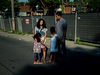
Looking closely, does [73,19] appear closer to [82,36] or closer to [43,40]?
[82,36]

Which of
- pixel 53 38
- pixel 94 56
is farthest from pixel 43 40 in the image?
pixel 94 56

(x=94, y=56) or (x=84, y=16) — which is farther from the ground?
(x=84, y=16)

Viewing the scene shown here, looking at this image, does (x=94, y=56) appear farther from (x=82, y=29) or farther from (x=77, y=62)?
(x=82, y=29)

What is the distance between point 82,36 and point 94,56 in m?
3.53

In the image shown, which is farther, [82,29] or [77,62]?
[82,29]

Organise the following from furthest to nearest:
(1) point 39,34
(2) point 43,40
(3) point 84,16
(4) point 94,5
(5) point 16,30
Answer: (4) point 94,5 < (5) point 16,30 < (3) point 84,16 < (2) point 43,40 < (1) point 39,34

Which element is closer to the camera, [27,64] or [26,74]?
[26,74]

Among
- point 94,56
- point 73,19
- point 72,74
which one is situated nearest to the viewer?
point 72,74

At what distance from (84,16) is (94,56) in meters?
3.86

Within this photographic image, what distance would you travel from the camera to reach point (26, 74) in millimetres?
4617

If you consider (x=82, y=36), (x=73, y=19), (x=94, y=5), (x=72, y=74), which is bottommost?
(x=72, y=74)

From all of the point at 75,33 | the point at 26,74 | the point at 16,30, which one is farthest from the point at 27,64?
the point at 16,30

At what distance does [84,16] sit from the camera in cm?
986

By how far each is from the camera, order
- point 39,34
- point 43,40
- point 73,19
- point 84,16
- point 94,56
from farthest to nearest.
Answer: point 73,19 → point 84,16 → point 94,56 → point 43,40 → point 39,34
